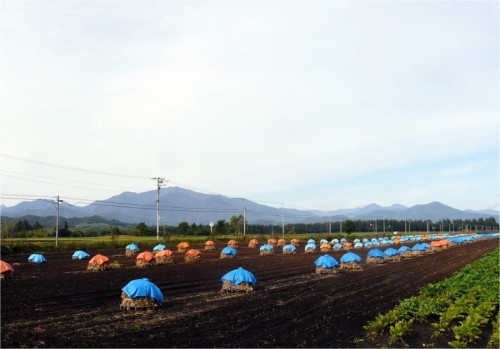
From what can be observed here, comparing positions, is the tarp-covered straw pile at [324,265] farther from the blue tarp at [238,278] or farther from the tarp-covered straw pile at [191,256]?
the tarp-covered straw pile at [191,256]

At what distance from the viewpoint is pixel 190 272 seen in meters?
38.9

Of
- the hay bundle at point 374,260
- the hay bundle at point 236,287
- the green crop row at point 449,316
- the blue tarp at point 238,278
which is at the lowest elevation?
the hay bundle at point 374,260

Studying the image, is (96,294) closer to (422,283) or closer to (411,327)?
(411,327)

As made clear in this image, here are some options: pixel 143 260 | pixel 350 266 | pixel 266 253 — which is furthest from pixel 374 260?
pixel 143 260

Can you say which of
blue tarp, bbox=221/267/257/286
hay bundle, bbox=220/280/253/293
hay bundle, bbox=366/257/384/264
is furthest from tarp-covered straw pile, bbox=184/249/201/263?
blue tarp, bbox=221/267/257/286

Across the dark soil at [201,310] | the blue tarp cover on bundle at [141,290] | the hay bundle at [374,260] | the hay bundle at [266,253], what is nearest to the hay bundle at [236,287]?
the dark soil at [201,310]

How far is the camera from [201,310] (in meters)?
21.5

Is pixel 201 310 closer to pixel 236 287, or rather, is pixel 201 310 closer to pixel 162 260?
pixel 236 287

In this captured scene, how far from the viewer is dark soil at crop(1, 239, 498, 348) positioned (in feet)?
53.1

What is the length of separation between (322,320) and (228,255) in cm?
3887

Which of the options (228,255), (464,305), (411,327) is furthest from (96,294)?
(228,255)

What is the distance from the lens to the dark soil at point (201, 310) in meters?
16.2

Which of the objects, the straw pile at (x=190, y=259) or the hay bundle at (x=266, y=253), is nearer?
the straw pile at (x=190, y=259)

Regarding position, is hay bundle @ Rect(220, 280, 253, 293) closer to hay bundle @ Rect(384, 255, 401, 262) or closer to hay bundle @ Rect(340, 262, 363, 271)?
Answer: hay bundle @ Rect(340, 262, 363, 271)
